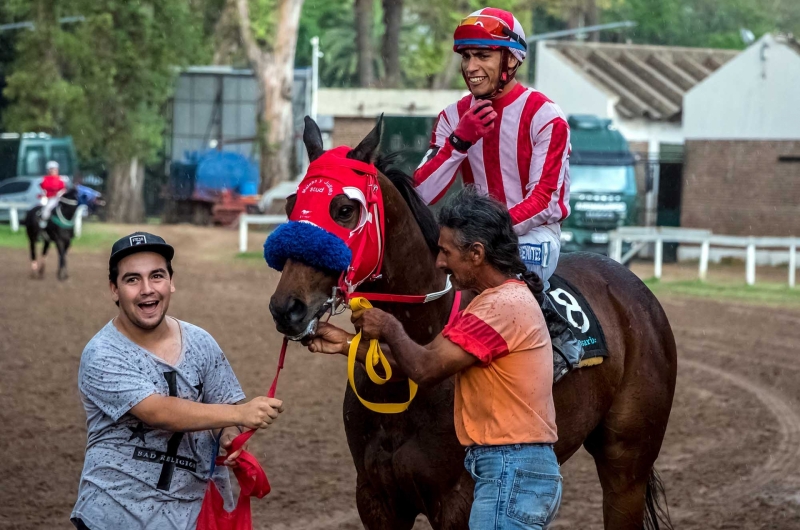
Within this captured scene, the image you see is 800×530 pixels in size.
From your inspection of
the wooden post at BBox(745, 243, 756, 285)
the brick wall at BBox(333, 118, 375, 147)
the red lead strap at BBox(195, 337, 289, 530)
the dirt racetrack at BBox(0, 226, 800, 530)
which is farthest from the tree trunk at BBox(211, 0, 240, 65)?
the red lead strap at BBox(195, 337, 289, 530)

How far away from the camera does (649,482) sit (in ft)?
16.4

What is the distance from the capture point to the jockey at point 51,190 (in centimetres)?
1827

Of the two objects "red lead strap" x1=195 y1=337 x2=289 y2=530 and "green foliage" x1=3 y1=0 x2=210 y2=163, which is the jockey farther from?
"red lead strap" x1=195 y1=337 x2=289 y2=530

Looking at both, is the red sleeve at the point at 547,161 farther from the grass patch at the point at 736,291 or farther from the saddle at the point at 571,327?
the grass patch at the point at 736,291

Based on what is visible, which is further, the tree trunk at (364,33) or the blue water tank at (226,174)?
the tree trunk at (364,33)

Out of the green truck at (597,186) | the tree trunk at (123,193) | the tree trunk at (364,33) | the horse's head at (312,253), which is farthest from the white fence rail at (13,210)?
the horse's head at (312,253)

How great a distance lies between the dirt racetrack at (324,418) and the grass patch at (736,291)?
2.68 ft

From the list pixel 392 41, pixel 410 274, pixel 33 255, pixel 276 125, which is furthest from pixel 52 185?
pixel 392 41

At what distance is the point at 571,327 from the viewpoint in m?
4.27

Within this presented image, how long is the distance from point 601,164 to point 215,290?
838 centimetres

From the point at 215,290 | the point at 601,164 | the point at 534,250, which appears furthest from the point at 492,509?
the point at 601,164

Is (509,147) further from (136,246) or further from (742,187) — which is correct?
(742,187)

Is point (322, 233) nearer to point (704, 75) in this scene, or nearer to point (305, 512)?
point (305, 512)

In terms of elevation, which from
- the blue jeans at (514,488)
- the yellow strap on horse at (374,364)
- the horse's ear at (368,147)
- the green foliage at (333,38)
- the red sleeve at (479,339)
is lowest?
the blue jeans at (514,488)
